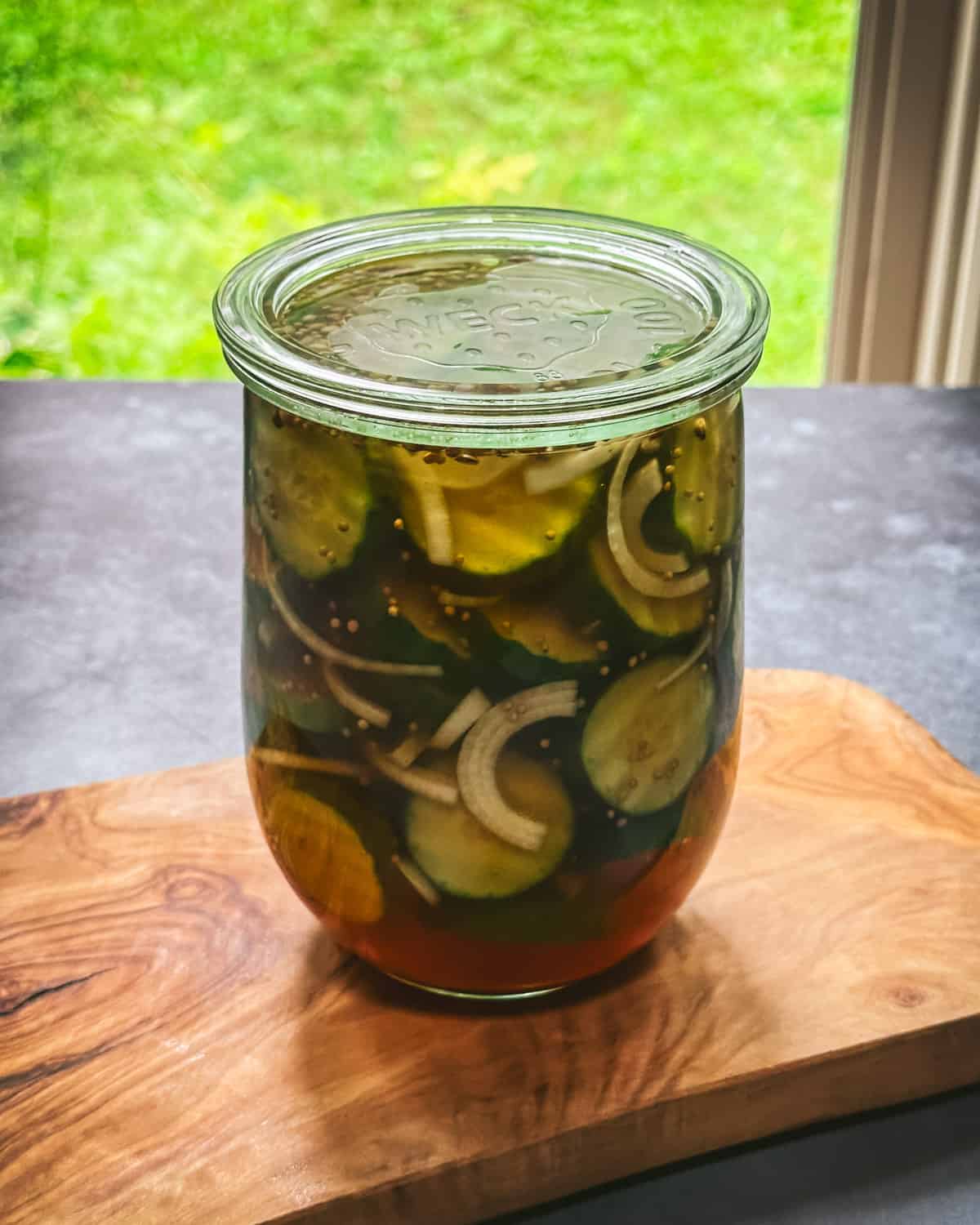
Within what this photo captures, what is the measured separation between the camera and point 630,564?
51 cm

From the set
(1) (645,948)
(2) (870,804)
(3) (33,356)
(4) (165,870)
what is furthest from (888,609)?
(3) (33,356)

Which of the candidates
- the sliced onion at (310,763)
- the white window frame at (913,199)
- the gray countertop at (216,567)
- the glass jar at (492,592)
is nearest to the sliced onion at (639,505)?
the glass jar at (492,592)

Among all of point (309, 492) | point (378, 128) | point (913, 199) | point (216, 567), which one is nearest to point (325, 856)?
point (309, 492)

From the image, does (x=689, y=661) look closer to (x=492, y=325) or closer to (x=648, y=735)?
(x=648, y=735)

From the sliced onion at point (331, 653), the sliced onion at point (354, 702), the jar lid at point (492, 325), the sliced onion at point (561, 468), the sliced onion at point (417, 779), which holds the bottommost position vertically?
the sliced onion at point (417, 779)

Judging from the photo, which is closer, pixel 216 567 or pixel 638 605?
pixel 638 605

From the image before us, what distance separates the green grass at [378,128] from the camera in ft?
8.16

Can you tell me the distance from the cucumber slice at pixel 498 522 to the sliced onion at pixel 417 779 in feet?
0.23

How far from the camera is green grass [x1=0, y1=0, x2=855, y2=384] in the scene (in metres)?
2.49

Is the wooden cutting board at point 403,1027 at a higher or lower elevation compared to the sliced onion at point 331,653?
lower

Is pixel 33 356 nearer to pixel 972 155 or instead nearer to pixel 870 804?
pixel 972 155

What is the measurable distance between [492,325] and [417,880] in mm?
198

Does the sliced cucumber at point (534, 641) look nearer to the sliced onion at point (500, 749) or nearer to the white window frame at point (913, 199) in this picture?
the sliced onion at point (500, 749)

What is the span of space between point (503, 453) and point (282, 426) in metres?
0.08
